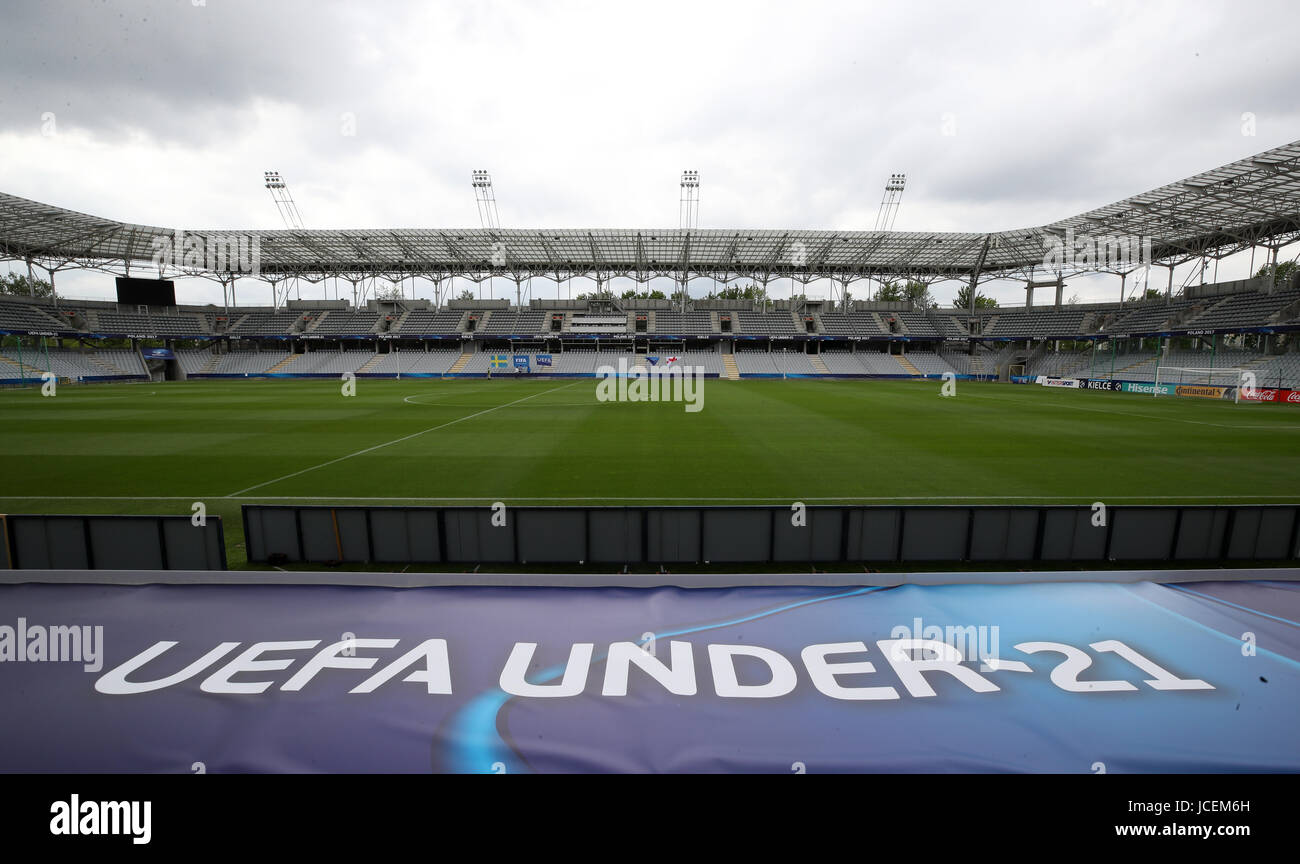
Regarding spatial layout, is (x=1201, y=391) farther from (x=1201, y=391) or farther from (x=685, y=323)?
(x=685, y=323)

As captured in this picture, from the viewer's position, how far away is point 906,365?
6881cm

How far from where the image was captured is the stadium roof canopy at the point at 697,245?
142ft

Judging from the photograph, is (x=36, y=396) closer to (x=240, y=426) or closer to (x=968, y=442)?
(x=240, y=426)

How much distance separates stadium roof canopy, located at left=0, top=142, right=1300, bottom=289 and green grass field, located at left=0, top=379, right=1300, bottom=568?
72.0 ft

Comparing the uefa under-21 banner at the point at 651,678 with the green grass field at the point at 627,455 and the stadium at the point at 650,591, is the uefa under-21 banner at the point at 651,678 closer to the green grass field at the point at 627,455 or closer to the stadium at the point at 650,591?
the stadium at the point at 650,591

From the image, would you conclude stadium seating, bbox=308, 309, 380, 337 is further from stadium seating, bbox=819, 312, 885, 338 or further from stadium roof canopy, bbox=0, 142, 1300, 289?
stadium seating, bbox=819, 312, 885, 338

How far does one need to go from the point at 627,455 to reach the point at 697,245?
51835 millimetres

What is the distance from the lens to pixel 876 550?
29.1ft

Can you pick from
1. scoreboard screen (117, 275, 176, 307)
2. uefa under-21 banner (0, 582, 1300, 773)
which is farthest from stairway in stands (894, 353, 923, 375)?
scoreboard screen (117, 275, 176, 307)

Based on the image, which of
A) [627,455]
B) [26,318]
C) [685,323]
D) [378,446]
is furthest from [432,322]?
[627,455]

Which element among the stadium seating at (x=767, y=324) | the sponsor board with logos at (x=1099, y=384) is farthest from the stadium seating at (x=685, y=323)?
the sponsor board with logos at (x=1099, y=384)

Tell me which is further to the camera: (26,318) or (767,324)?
(767,324)

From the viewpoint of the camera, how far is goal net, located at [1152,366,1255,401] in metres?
39.8
